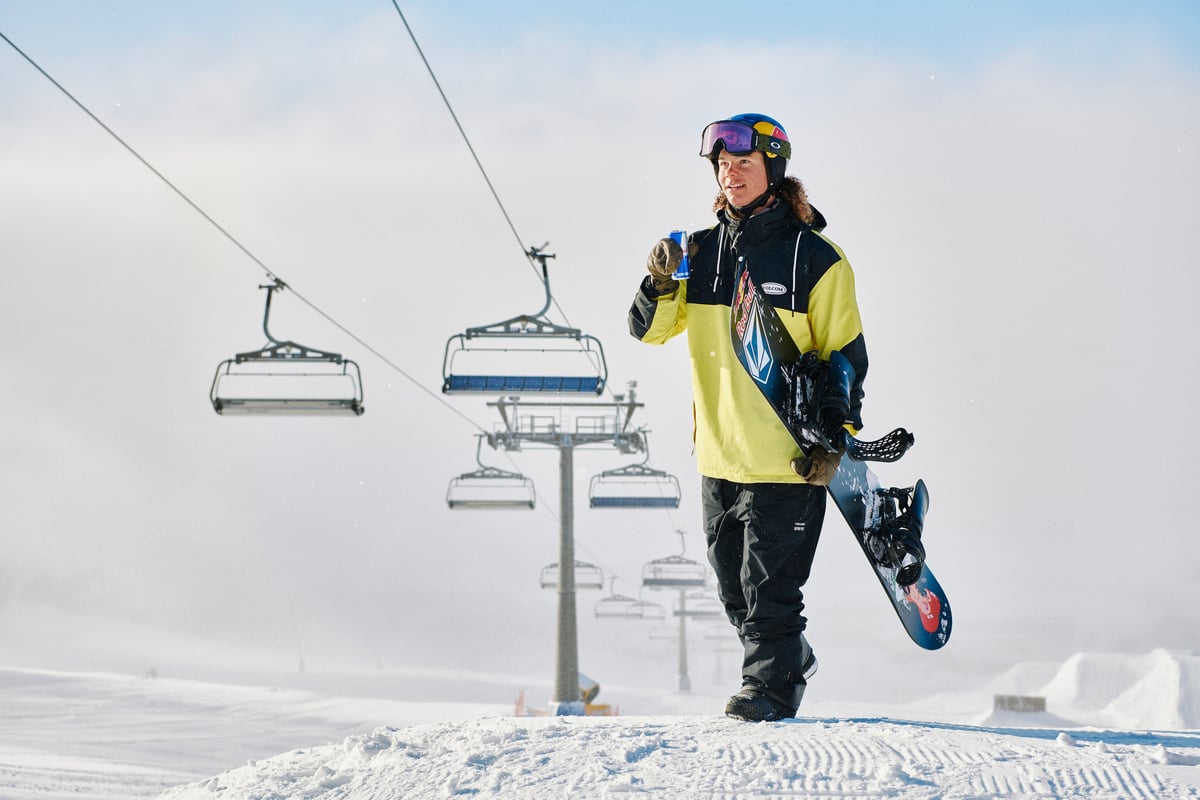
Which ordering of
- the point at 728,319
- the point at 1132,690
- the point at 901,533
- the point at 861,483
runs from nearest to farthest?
the point at 728,319 < the point at 901,533 < the point at 861,483 < the point at 1132,690

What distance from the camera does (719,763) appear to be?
264cm

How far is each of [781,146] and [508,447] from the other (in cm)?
1336

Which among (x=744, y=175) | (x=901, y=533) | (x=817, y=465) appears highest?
(x=744, y=175)

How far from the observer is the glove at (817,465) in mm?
3215

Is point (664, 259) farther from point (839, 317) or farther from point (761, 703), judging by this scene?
point (761, 703)

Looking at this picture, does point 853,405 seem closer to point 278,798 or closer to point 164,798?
point 278,798

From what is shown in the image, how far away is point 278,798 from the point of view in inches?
107

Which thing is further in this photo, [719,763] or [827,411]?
[827,411]

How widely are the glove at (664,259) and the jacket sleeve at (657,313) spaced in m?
0.07

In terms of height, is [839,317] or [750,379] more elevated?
[839,317]

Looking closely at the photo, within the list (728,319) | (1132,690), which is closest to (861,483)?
(728,319)

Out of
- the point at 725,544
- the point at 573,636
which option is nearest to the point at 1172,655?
the point at 573,636

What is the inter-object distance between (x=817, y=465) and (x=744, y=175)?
3.17 ft

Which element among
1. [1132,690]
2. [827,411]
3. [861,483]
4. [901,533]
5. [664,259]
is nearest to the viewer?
[827,411]
